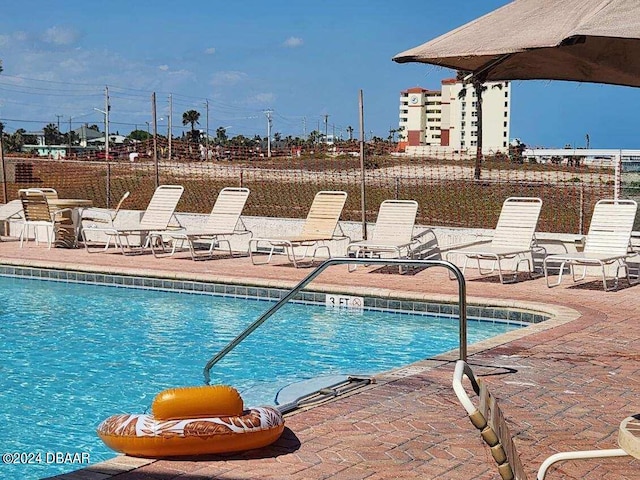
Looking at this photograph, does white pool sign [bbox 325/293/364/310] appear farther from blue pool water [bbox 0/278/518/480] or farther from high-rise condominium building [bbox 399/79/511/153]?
high-rise condominium building [bbox 399/79/511/153]

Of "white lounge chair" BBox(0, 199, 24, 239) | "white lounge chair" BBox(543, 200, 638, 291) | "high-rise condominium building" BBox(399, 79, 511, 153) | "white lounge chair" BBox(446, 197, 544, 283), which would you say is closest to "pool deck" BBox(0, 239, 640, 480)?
"white lounge chair" BBox(543, 200, 638, 291)

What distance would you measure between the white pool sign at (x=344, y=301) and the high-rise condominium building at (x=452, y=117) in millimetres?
71148

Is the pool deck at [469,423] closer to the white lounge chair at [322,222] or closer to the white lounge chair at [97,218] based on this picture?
the white lounge chair at [322,222]

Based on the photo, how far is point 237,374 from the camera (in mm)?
7430

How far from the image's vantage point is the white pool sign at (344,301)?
10.2 m

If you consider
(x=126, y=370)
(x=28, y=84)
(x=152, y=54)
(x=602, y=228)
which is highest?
(x=152, y=54)

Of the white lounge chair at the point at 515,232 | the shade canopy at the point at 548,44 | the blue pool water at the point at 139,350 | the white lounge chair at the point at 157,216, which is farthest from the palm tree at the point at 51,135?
the shade canopy at the point at 548,44

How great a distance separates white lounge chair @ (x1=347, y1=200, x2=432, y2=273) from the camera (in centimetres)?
1207

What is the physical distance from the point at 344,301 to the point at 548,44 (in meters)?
6.76

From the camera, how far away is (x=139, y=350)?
330 inches

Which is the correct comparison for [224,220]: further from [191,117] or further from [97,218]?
[191,117]

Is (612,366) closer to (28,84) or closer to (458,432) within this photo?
(458,432)

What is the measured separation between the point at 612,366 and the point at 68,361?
170 inches

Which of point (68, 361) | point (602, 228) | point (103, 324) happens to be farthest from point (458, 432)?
point (602, 228)
